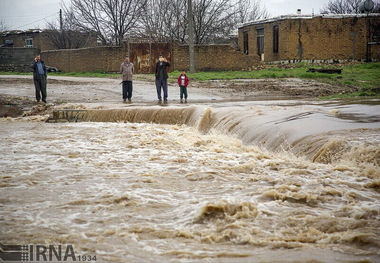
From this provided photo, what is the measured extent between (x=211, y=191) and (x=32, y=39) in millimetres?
45746

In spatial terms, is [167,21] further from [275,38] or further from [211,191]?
[211,191]

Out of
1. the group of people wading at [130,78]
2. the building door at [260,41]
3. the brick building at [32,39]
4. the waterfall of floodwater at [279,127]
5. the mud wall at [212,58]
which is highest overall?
the brick building at [32,39]

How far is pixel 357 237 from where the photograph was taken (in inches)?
164

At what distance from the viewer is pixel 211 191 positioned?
5.86 m

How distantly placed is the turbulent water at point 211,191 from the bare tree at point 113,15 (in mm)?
30459

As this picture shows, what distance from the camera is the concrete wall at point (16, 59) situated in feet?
119

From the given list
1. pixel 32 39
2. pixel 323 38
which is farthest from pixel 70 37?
pixel 323 38

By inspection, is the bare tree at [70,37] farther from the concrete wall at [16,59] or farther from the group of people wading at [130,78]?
the group of people wading at [130,78]

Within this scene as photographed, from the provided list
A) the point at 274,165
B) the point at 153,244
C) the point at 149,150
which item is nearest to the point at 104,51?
the point at 149,150

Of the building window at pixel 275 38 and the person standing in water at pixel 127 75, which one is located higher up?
the building window at pixel 275 38

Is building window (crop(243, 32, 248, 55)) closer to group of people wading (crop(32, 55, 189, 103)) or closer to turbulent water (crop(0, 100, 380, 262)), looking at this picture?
group of people wading (crop(32, 55, 189, 103))

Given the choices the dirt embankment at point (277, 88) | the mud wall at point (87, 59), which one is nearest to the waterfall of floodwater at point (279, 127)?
the dirt embankment at point (277, 88)

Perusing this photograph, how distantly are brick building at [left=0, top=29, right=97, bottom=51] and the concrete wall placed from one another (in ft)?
31.1

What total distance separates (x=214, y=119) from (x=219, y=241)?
7.26 m
